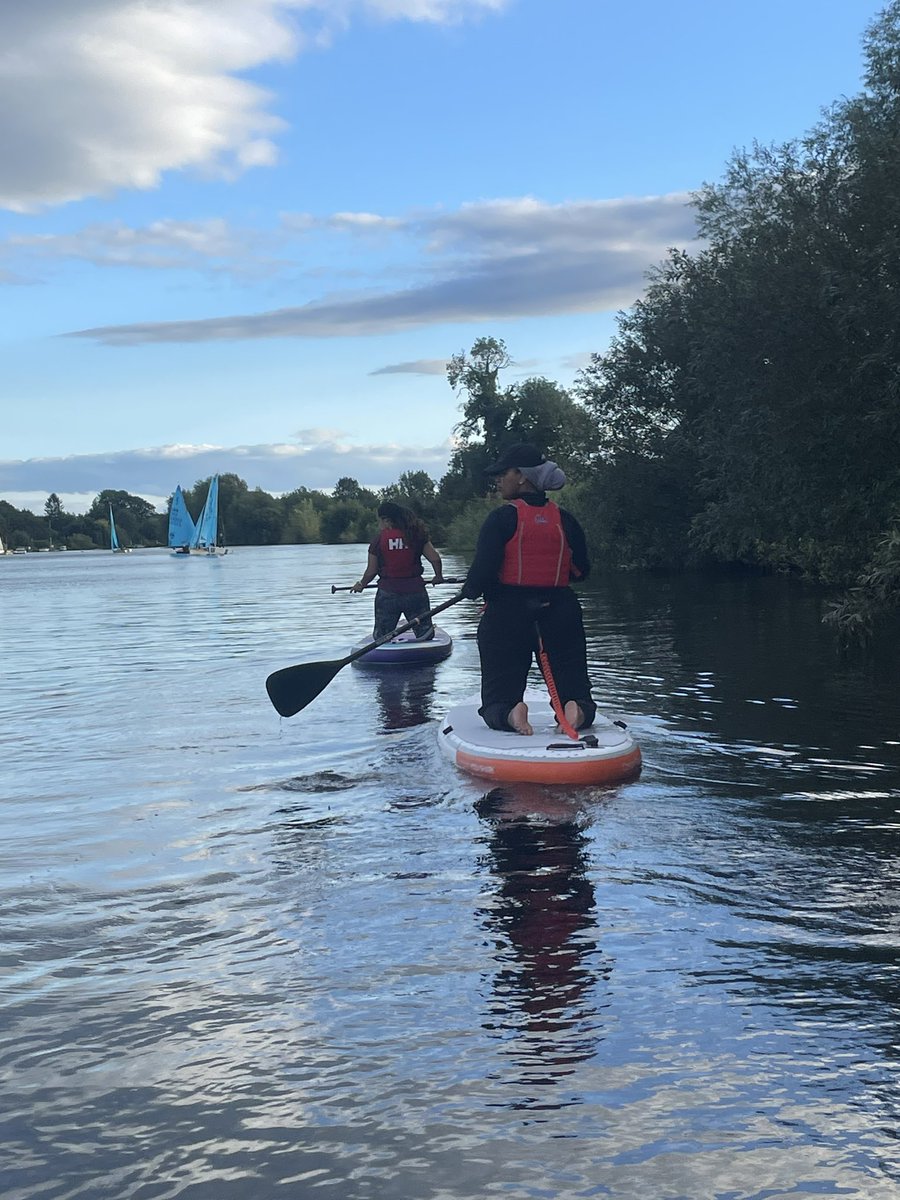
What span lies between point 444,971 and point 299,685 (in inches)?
237

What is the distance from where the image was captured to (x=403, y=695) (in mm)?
13289

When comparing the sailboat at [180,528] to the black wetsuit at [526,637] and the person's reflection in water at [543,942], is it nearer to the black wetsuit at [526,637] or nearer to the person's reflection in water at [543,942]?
the black wetsuit at [526,637]

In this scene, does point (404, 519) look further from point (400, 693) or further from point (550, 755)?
point (550, 755)

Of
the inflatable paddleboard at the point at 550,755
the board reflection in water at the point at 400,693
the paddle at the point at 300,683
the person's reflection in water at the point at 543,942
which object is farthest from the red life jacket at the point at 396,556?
the person's reflection in water at the point at 543,942

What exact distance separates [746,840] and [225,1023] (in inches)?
132

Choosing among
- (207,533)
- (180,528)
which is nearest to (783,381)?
(207,533)

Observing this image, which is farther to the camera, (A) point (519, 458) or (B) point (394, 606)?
(B) point (394, 606)

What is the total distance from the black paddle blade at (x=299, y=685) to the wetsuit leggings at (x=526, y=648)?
7.07 feet

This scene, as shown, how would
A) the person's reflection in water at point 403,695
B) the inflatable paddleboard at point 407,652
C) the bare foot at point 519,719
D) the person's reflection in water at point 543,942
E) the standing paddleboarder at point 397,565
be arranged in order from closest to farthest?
the person's reflection in water at point 543,942
the bare foot at point 519,719
the person's reflection in water at point 403,695
the standing paddleboarder at point 397,565
the inflatable paddleboard at point 407,652

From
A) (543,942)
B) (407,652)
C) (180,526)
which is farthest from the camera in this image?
(180,526)

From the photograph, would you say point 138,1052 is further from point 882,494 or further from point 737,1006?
point 882,494

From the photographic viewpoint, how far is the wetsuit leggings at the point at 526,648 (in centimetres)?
869

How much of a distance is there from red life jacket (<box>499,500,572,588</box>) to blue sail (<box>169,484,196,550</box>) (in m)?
90.8

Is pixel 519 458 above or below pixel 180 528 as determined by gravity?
below
